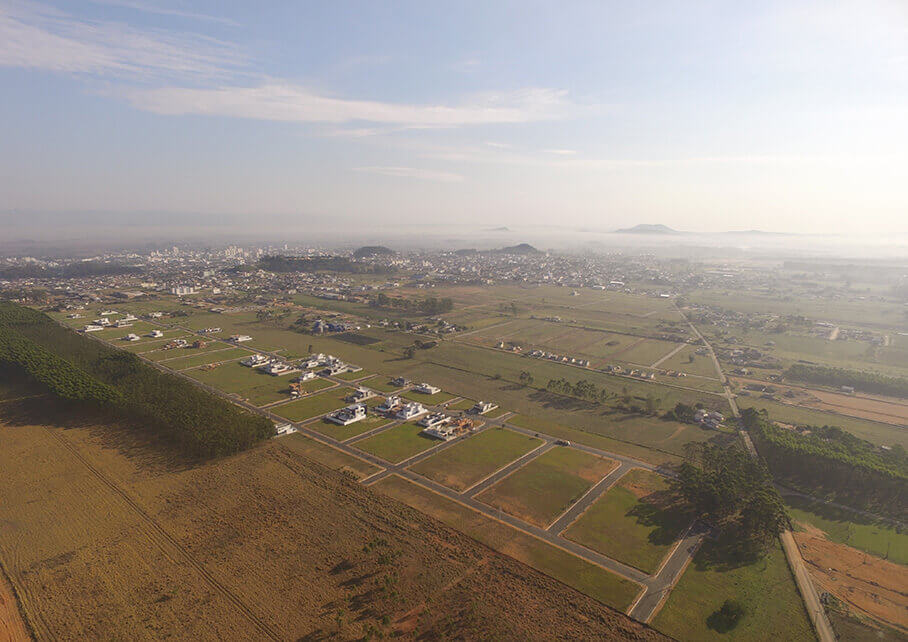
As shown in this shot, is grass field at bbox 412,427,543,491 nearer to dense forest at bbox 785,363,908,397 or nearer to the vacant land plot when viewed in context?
the vacant land plot

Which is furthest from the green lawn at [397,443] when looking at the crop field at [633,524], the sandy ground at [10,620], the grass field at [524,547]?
the sandy ground at [10,620]

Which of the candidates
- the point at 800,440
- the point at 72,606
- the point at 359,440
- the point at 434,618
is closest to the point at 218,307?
the point at 359,440

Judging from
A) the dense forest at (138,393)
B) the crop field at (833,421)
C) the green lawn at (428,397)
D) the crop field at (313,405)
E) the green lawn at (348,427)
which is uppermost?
A: the dense forest at (138,393)

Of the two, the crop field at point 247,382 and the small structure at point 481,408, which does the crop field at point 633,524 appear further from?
the crop field at point 247,382

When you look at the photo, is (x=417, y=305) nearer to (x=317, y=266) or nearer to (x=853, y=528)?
(x=853, y=528)

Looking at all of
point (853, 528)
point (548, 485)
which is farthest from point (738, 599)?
point (853, 528)

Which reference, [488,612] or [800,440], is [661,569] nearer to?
[488,612]

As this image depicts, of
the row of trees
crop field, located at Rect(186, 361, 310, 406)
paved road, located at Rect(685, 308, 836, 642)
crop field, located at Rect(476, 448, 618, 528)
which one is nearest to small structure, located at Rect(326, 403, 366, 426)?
crop field, located at Rect(186, 361, 310, 406)

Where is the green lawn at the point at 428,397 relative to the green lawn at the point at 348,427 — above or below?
below
